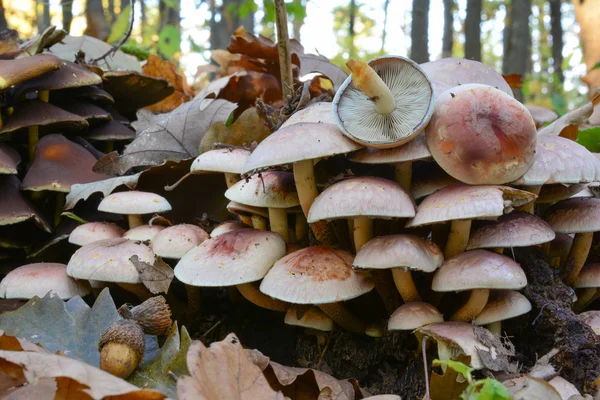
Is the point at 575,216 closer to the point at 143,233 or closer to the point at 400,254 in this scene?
the point at 400,254

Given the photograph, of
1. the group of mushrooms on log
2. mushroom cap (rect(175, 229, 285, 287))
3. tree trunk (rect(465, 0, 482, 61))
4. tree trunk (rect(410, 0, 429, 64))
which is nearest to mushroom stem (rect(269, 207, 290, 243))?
the group of mushrooms on log

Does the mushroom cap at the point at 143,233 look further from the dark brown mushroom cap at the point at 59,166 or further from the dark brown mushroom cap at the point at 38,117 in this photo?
the dark brown mushroom cap at the point at 38,117

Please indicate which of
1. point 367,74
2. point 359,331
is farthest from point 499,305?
point 367,74

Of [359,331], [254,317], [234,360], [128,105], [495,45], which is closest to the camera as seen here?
[234,360]

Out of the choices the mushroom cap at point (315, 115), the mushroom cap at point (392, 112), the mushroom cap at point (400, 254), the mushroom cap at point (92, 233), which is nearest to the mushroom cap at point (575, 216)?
the mushroom cap at point (400, 254)

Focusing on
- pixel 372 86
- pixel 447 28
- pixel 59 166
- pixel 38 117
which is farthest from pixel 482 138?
pixel 447 28

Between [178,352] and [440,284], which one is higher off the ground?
[440,284]

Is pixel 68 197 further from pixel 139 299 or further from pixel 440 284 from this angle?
pixel 440 284

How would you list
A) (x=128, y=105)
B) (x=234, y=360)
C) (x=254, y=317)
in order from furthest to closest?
(x=128, y=105), (x=254, y=317), (x=234, y=360)
